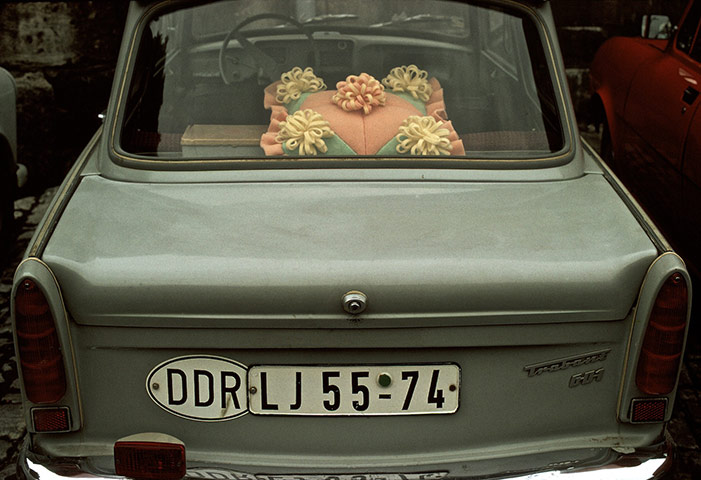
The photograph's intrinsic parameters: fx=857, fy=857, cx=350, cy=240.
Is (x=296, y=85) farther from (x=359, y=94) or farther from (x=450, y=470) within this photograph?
(x=450, y=470)

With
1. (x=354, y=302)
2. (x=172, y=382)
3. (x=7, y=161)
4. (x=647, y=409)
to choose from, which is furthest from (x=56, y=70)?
(x=647, y=409)

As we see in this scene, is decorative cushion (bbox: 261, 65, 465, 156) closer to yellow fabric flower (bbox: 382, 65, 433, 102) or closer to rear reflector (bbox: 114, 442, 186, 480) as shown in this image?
yellow fabric flower (bbox: 382, 65, 433, 102)

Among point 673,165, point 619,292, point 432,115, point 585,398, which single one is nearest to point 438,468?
point 585,398

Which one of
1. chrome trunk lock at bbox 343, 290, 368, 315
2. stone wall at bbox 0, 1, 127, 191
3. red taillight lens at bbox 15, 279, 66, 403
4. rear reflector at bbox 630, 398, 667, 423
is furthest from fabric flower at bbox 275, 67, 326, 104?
stone wall at bbox 0, 1, 127, 191

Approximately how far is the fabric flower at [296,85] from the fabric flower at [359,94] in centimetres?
10

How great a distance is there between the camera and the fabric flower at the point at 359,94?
3055 millimetres

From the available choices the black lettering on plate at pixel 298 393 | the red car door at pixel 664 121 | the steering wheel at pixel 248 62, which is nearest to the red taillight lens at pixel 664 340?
the black lettering on plate at pixel 298 393

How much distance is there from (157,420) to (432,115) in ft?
4.84

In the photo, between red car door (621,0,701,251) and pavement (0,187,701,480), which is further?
red car door (621,0,701,251)

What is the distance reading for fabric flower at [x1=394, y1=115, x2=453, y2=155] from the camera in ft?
9.71

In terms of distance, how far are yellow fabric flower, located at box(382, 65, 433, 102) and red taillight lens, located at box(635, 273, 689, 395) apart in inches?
49.6

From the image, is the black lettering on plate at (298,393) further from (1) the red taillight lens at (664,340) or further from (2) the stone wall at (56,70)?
(2) the stone wall at (56,70)

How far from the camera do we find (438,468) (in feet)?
7.70

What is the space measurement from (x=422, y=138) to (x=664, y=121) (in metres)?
2.38
